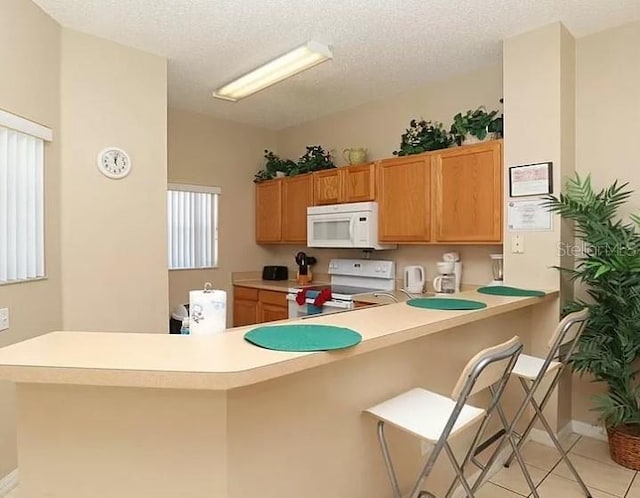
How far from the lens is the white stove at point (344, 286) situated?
369cm

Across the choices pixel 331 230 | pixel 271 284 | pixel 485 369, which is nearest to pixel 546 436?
pixel 485 369

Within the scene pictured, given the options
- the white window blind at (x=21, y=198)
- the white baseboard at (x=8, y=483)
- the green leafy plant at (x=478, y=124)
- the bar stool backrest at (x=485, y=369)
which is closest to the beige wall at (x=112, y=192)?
the white window blind at (x=21, y=198)

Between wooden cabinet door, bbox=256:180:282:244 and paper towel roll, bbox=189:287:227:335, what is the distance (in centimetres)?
343

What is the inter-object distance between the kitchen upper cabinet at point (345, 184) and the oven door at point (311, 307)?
0.98m

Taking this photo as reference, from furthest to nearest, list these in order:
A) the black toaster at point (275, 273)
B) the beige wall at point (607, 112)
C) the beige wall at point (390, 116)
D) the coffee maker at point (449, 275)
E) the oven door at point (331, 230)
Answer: the black toaster at point (275, 273) < the oven door at point (331, 230) < the beige wall at point (390, 116) < the coffee maker at point (449, 275) < the beige wall at point (607, 112)

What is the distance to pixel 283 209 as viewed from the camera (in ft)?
15.6

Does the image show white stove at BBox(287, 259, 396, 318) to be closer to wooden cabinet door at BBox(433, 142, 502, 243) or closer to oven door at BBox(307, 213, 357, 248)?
oven door at BBox(307, 213, 357, 248)

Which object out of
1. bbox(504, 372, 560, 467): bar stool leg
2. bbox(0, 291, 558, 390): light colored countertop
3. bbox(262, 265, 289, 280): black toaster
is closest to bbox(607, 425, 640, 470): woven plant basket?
bbox(504, 372, 560, 467): bar stool leg

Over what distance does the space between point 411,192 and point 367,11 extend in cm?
143

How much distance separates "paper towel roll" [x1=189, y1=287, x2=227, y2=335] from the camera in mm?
1391

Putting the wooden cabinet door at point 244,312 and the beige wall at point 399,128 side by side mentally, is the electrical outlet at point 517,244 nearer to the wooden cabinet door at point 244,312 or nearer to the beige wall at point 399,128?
the beige wall at point 399,128

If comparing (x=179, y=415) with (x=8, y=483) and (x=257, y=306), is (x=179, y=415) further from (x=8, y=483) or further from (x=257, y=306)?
(x=257, y=306)

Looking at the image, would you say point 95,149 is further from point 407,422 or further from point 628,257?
point 628,257

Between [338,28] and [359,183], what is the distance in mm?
1468
